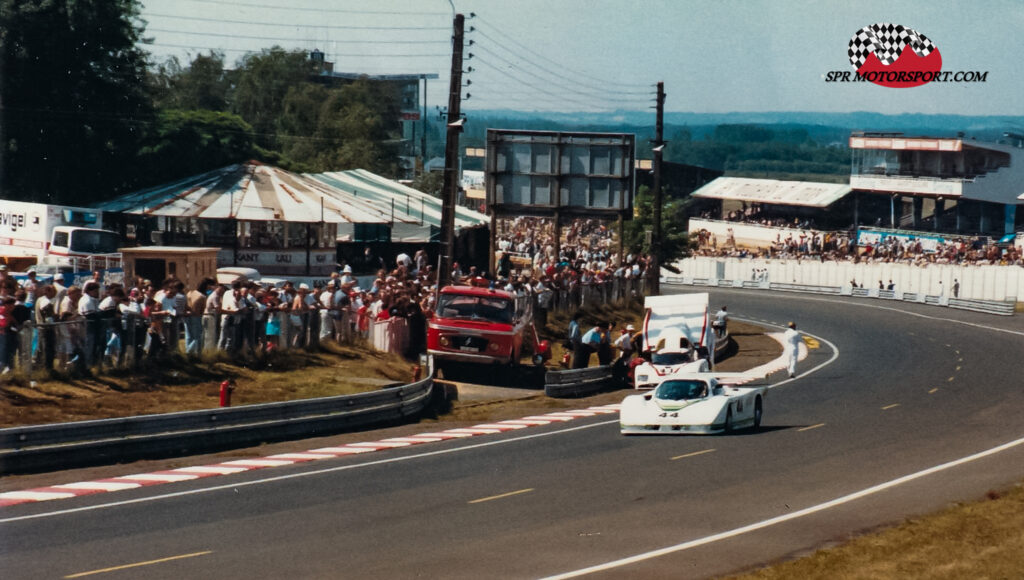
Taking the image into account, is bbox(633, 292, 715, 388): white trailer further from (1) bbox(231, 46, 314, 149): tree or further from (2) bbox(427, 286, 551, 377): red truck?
(1) bbox(231, 46, 314, 149): tree

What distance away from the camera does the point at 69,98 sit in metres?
59.3

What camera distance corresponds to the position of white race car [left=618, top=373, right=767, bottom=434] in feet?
76.8

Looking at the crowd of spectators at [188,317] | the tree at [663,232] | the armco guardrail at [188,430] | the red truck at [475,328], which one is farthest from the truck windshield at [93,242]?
the tree at [663,232]

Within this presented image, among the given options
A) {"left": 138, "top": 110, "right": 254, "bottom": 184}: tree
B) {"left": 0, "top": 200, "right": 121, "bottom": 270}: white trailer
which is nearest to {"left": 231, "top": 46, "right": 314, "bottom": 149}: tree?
{"left": 138, "top": 110, "right": 254, "bottom": 184}: tree

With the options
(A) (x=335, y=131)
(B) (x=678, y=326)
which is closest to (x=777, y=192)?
(A) (x=335, y=131)

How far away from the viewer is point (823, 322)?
195 ft

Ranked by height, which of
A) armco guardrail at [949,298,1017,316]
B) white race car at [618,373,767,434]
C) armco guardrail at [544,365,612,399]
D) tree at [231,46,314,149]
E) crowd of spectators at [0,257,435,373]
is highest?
tree at [231,46,314,149]

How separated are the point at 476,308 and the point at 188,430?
11845 mm

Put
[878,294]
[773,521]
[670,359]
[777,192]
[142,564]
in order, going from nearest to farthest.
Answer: [142,564] → [773,521] → [670,359] → [878,294] → [777,192]

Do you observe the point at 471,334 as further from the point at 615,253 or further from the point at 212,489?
the point at 615,253

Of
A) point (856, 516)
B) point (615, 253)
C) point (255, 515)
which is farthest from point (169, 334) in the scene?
point (615, 253)

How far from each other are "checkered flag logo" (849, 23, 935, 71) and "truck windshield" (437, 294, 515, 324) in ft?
36.1

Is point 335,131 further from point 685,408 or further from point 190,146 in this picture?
point 685,408

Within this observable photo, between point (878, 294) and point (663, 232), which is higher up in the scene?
point (663, 232)
